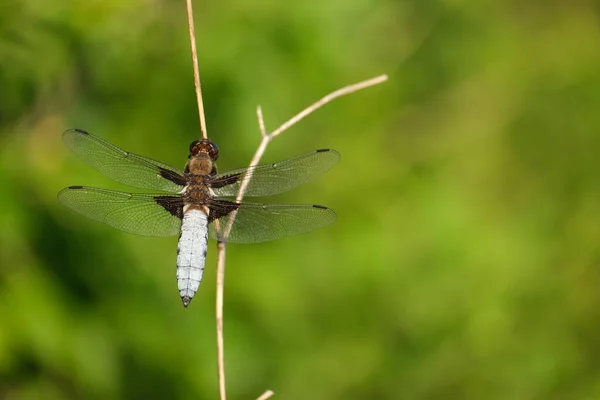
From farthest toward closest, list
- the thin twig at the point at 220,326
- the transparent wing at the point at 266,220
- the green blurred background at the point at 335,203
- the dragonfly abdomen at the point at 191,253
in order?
the green blurred background at the point at 335,203 < the transparent wing at the point at 266,220 < the dragonfly abdomen at the point at 191,253 < the thin twig at the point at 220,326

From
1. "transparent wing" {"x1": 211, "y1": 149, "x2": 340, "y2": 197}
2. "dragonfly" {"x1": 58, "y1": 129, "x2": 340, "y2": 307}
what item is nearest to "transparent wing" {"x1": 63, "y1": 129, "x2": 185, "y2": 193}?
"dragonfly" {"x1": 58, "y1": 129, "x2": 340, "y2": 307}

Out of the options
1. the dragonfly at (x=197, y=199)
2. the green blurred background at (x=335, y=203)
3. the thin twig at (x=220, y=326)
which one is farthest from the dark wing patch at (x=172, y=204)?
the green blurred background at (x=335, y=203)

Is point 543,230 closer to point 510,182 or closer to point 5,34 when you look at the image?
point 510,182

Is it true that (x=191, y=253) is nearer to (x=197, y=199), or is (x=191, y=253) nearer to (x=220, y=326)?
(x=197, y=199)

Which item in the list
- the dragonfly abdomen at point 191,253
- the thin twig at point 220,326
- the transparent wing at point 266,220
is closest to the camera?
the thin twig at point 220,326

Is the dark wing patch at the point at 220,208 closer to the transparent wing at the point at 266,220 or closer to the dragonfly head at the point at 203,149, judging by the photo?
the transparent wing at the point at 266,220

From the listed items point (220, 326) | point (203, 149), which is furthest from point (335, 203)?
point (220, 326)

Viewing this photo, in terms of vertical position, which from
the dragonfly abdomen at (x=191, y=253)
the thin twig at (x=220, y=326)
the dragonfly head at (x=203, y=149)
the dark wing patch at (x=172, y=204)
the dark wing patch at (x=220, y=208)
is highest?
the dragonfly head at (x=203, y=149)
